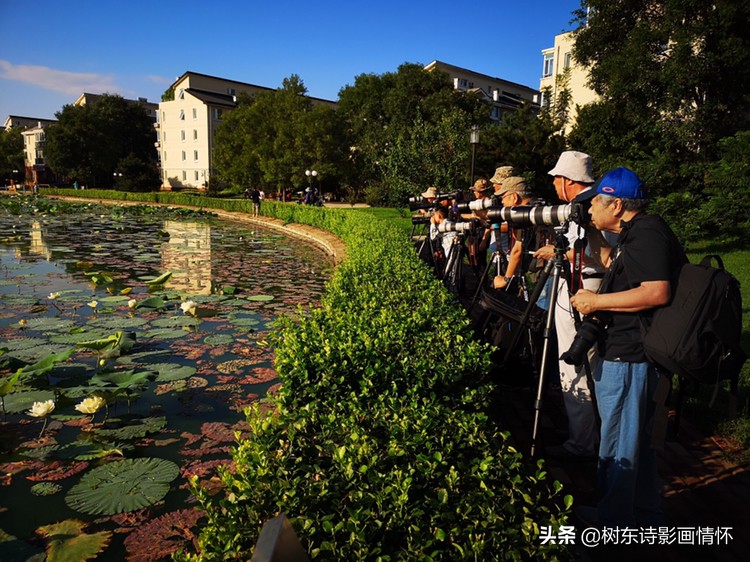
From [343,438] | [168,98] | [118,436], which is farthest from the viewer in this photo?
[168,98]

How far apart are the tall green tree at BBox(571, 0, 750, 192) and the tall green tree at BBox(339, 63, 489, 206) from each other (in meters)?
5.28

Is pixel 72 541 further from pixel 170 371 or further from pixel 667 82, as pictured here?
pixel 667 82

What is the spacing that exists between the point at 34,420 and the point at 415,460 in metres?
3.60

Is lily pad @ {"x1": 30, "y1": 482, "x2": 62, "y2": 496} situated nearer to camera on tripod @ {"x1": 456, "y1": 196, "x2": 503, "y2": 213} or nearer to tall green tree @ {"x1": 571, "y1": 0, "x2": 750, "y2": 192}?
camera on tripod @ {"x1": 456, "y1": 196, "x2": 503, "y2": 213}

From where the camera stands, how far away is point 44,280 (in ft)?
31.5

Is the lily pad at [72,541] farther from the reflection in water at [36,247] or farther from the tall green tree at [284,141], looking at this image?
the tall green tree at [284,141]

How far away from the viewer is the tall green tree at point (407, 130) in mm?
19703

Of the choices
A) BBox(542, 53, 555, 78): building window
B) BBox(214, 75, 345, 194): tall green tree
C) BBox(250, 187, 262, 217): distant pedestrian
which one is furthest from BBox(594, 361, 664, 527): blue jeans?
BBox(542, 53, 555, 78): building window

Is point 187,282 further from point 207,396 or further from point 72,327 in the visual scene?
point 207,396

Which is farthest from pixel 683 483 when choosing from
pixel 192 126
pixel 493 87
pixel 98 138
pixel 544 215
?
pixel 493 87

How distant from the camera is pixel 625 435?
2375 millimetres

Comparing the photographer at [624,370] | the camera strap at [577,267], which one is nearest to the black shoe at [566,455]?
the photographer at [624,370]

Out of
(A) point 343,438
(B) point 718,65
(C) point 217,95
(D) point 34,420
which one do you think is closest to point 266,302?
(D) point 34,420

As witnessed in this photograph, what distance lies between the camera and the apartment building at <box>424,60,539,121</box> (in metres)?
55.6
